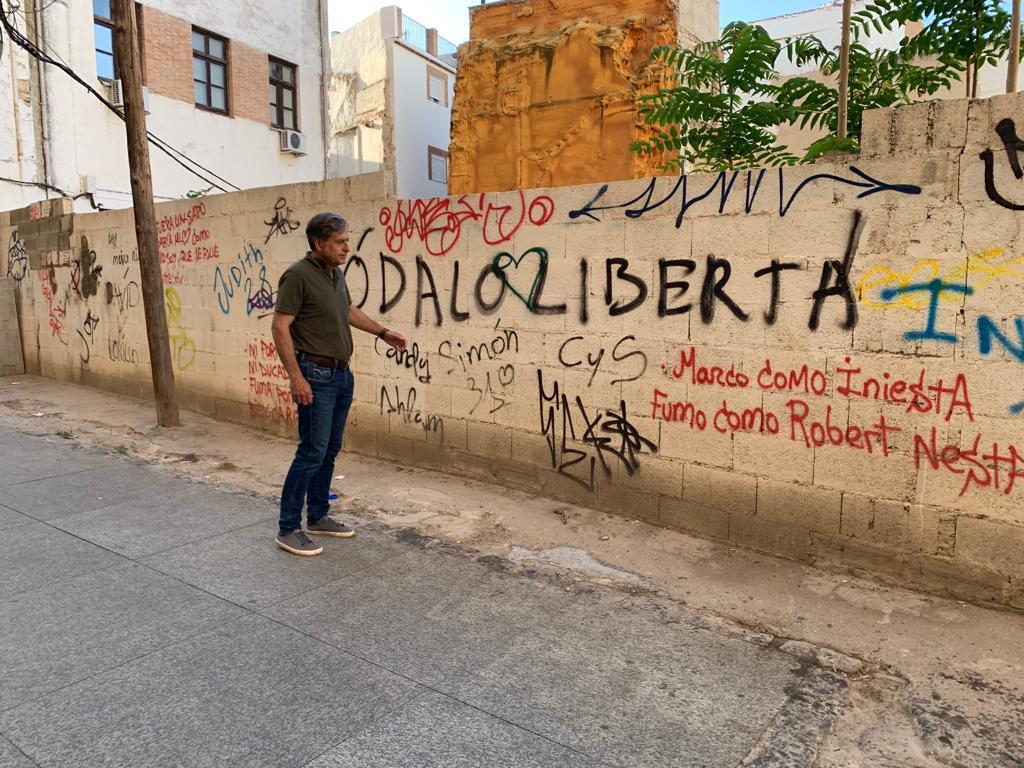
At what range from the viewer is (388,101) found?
93.2 ft

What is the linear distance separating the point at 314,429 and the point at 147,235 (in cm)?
447

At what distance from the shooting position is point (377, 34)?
3045 cm

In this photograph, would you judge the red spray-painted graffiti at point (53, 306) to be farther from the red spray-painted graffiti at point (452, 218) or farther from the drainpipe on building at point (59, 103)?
the red spray-painted graffiti at point (452, 218)

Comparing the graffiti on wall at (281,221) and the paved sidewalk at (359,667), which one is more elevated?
the graffiti on wall at (281,221)

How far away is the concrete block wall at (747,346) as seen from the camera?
349 centimetres

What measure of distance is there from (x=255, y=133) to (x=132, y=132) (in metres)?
12.3

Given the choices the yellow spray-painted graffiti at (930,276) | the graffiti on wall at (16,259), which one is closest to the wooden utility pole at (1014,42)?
the yellow spray-painted graffiti at (930,276)

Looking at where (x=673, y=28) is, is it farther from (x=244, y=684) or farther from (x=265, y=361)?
(x=244, y=684)

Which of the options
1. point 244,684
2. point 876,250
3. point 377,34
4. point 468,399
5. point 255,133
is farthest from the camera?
point 377,34

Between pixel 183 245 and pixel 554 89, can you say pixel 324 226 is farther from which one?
pixel 554 89

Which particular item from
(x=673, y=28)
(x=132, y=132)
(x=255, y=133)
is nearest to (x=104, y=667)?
(x=132, y=132)

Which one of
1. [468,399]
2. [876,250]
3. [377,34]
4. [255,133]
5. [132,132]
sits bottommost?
[468,399]

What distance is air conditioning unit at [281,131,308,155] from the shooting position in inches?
755

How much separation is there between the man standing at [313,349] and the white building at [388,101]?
25.7m
